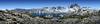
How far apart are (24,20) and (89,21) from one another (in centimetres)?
312

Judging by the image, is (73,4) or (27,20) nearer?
(27,20)

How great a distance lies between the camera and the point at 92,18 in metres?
12.7

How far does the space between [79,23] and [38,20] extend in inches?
79.1

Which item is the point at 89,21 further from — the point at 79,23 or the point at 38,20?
the point at 38,20

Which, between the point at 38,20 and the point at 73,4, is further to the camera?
the point at 73,4

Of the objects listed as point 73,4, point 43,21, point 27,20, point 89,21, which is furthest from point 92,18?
point 73,4

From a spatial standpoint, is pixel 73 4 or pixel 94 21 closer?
pixel 94 21

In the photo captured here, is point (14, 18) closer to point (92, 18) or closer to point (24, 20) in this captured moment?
point (24, 20)

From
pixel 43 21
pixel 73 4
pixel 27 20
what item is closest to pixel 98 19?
pixel 43 21

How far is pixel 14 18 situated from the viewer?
40.2 feet

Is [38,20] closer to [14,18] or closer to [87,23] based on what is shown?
[14,18]

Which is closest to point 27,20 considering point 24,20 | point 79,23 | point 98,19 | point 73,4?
point 24,20

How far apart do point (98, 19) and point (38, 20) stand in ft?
9.45

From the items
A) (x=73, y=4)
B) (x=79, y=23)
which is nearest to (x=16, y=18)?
(x=79, y=23)
